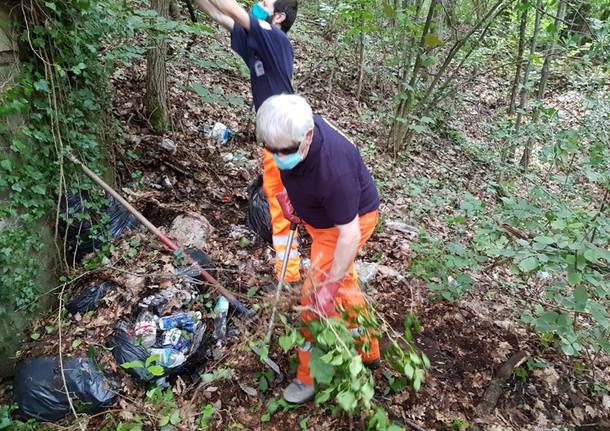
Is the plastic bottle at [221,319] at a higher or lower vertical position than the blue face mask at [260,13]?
lower

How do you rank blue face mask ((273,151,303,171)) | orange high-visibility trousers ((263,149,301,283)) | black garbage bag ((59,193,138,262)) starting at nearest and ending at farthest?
blue face mask ((273,151,303,171)) → black garbage bag ((59,193,138,262)) → orange high-visibility trousers ((263,149,301,283))

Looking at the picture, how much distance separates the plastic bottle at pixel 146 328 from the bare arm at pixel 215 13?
6.98 ft

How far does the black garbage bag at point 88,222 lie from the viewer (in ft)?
10.9

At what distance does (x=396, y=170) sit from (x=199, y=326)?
15.0ft

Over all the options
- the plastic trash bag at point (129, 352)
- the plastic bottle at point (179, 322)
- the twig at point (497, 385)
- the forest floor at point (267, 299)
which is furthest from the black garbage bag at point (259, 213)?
the twig at point (497, 385)

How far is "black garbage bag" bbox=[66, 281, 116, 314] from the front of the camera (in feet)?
10.4

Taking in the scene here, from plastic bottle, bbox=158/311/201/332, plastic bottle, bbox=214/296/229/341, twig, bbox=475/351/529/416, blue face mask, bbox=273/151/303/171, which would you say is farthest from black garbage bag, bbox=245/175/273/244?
twig, bbox=475/351/529/416

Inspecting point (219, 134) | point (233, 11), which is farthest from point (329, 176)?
point (219, 134)

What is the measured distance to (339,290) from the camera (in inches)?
97.7

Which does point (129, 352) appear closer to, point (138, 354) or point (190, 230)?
point (138, 354)

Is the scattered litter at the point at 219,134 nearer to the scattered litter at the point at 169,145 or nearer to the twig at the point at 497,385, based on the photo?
the scattered litter at the point at 169,145

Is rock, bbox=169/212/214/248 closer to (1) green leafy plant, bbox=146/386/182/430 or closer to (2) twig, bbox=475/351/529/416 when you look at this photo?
(1) green leafy plant, bbox=146/386/182/430

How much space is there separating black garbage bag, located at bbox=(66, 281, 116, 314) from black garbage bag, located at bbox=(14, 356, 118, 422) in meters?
0.45

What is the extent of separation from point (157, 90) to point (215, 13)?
6.01ft
